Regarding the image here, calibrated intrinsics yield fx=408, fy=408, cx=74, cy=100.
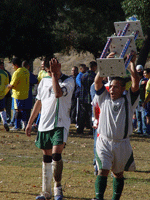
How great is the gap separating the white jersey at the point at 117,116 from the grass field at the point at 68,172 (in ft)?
4.79

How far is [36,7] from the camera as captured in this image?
30516 mm

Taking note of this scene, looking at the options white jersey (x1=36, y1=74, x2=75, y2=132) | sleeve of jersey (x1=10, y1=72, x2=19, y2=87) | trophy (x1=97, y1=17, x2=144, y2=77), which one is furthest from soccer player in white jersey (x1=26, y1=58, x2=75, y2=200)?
sleeve of jersey (x1=10, y1=72, x2=19, y2=87)

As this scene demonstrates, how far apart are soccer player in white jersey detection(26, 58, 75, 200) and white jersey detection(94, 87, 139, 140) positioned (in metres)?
0.77

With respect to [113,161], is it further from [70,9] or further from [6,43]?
[70,9]

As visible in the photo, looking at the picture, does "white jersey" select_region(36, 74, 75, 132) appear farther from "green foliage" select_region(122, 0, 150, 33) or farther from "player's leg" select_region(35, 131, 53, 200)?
"green foliage" select_region(122, 0, 150, 33)

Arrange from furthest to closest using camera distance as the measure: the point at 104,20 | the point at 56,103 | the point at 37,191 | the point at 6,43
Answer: the point at 104,20 → the point at 6,43 → the point at 37,191 → the point at 56,103

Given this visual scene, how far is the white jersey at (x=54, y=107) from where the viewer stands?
5.76 m

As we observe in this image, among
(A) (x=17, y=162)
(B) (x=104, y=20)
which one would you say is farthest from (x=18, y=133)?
(B) (x=104, y=20)

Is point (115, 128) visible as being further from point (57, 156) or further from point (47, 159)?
point (47, 159)

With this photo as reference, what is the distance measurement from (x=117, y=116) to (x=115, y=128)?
0.15 m

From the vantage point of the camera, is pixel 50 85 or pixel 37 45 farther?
pixel 37 45

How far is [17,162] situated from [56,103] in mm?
3141

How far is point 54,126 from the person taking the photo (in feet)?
Result: 18.8

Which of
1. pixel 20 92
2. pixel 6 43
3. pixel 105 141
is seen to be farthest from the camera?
pixel 6 43
